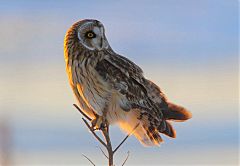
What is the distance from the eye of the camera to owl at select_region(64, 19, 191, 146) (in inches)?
163

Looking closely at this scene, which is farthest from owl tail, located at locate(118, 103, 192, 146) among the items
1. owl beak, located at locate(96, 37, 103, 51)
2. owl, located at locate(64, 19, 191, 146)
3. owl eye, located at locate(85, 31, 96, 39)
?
owl eye, located at locate(85, 31, 96, 39)

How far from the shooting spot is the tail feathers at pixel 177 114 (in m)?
4.22

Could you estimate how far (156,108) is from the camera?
433 cm

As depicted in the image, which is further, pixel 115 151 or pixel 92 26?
pixel 92 26

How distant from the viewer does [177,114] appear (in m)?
4.24

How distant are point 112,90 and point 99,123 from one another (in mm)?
298

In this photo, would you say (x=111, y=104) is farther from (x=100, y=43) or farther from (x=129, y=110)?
(x=100, y=43)

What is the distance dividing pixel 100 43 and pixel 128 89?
48 centimetres

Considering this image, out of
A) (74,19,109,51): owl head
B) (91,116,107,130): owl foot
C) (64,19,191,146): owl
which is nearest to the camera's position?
(91,116,107,130): owl foot

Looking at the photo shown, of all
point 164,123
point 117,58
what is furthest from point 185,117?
point 117,58

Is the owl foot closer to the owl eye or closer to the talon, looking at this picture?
the talon

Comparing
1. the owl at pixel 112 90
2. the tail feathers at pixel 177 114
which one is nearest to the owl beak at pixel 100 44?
the owl at pixel 112 90

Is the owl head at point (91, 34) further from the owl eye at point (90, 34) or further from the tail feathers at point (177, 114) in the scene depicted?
the tail feathers at point (177, 114)

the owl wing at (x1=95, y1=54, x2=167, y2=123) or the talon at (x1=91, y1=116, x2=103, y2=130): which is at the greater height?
the owl wing at (x1=95, y1=54, x2=167, y2=123)
